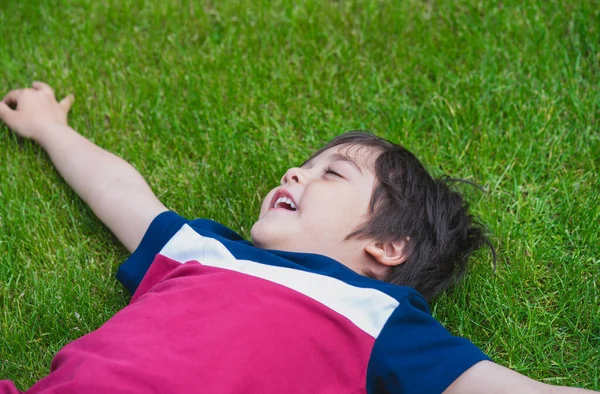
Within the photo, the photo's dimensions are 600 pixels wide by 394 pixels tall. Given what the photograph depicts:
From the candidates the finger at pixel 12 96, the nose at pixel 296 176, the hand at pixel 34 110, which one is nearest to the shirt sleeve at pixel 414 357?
the nose at pixel 296 176

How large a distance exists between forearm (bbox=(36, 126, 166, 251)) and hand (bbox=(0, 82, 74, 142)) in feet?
0.18

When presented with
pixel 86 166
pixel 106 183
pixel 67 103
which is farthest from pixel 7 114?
pixel 106 183

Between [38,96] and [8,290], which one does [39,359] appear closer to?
[8,290]

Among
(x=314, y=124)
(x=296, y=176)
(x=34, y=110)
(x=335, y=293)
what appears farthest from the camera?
(x=314, y=124)

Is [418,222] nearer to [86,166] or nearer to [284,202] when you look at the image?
Answer: [284,202]

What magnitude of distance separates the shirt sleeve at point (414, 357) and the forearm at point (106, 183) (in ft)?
3.20

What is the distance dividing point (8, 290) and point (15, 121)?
31.8 inches

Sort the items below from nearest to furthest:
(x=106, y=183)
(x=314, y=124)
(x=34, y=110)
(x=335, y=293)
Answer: (x=335, y=293) → (x=106, y=183) → (x=34, y=110) → (x=314, y=124)

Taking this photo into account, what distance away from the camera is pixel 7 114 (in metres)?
3.01

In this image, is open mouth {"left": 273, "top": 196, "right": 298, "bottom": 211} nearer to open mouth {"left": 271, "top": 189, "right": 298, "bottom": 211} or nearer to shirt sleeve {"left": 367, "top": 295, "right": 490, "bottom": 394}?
open mouth {"left": 271, "top": 189, "right": 298, "bottom": 211}

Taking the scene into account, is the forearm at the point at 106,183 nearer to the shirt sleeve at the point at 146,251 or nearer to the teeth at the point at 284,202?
the shirt sleeve at the point at 146,251

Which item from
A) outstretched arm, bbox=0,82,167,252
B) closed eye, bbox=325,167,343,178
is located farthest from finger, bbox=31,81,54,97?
closed eye, bbox=325,167,343,178

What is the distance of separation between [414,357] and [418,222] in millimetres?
525

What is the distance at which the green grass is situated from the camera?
2.42 meters
